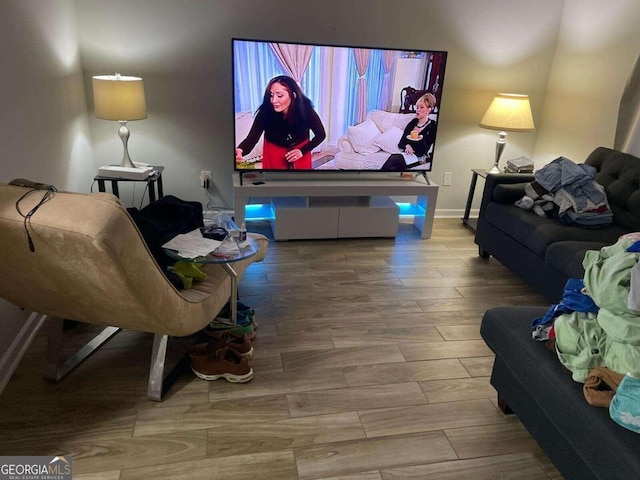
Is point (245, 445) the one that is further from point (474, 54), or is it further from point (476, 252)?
point (474, 54)

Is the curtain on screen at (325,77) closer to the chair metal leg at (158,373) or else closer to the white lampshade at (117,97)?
the white lampshade at (117,97)

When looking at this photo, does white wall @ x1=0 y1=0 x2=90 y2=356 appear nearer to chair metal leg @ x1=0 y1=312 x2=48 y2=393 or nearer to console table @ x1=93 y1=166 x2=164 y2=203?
chair metal leg @ x1=0 y1=312 x2=48 y2=393

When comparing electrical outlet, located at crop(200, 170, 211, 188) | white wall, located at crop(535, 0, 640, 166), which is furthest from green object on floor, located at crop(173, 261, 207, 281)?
white wall, located at crop(535, 0, 640, 166)

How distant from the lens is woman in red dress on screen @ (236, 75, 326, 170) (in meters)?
3.21

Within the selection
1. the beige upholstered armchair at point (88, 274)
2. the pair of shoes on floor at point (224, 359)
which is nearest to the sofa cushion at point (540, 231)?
the pair of shoes on floor at point (224, 359)

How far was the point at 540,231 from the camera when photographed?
2.66m

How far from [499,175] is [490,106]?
2.40 ft

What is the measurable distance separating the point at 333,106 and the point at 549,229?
1.66m

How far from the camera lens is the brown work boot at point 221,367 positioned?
1.96 metres

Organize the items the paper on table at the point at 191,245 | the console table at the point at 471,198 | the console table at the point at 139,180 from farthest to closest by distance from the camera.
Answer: the console table at the point at 471,198, the console table at the point at 139,180, the paper on table at the point at 191,245

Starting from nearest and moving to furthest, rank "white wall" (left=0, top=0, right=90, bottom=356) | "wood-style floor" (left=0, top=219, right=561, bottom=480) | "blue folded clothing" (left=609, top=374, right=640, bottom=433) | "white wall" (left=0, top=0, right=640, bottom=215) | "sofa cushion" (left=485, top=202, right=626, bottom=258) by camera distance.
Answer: "blue folded clothing" (left=609, top=374, right=640, bottom=433), "wood-style floor" (left=0, top=219, right=561, bottom=480), "white wall" (left=0, top=0, right=90, bottom=356), "sofa cushion" (left=485, top=202, right=626, bottom=258), "white wall" (left=0, top=0, right=640, bottom=215)

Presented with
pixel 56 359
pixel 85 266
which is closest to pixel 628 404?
pixel 85 266

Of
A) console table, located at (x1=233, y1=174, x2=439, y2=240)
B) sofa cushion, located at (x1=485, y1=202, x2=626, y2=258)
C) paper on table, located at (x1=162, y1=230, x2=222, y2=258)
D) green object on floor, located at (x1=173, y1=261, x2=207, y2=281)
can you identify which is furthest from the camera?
console table, located at (x1=233, y1=174, x2=439, y2=240)

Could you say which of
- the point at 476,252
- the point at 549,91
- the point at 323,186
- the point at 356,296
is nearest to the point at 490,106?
the point at 549,91
